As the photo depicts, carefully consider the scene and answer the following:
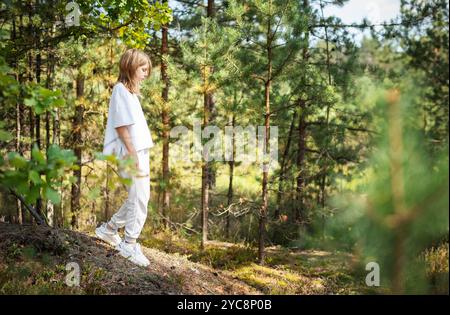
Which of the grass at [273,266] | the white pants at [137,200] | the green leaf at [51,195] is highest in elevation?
the green leaf at [51,195]

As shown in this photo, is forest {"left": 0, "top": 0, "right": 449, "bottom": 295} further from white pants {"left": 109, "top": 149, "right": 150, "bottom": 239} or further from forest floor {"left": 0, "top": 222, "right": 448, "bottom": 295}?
white pants {"left": 109, "top": 149, "right": 150, "bottom": 239}

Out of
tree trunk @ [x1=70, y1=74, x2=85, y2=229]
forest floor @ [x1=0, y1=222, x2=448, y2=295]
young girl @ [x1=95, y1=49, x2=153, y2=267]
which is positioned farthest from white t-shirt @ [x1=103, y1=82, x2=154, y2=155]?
tree trunk @ [x1=70, y1=74, x2=85, y2=229]

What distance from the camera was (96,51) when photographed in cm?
779

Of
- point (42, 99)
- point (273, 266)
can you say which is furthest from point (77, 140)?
point (42, 99)

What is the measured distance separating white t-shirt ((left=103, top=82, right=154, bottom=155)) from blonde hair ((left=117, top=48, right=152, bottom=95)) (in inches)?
3.5

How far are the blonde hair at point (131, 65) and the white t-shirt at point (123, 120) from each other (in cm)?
9

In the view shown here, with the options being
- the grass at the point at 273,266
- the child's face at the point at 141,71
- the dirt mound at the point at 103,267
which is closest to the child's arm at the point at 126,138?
the child's face at the point at 141,71

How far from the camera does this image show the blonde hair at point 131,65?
432 centimetres

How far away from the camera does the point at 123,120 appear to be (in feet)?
13.9

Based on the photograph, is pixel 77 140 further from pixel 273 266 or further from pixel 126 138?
pixel 273 266

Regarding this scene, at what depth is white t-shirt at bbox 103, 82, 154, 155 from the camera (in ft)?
14.0

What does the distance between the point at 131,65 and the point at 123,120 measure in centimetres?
60

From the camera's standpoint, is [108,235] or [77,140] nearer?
[108,235]

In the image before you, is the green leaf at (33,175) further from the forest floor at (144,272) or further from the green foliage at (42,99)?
the forest floor at (144,272)
